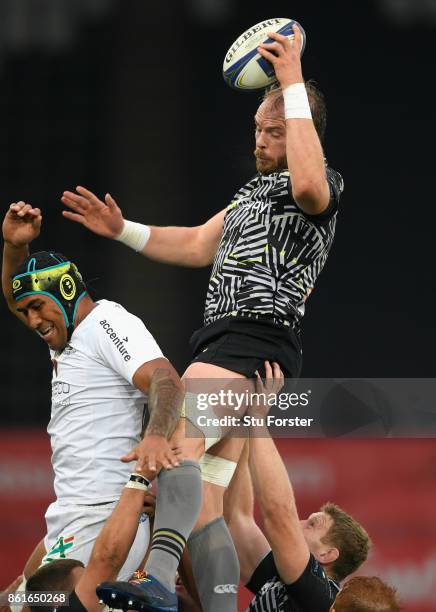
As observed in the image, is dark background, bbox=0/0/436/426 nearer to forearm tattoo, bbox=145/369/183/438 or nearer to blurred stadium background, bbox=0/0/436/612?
blurred stadium background, bbox=0/0/436/612

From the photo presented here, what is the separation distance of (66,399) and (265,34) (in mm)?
1322

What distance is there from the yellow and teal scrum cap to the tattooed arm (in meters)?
0.34

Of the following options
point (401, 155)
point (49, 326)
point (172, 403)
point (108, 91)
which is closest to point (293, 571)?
point (172, 403)

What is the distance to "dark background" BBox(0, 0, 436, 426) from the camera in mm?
6914

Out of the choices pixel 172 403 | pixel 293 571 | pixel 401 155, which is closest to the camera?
pixel 172 403

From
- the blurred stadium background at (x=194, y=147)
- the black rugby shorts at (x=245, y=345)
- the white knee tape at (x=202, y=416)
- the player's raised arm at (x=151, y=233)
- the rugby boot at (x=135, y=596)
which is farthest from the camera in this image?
the blurred stadium background at (x=194, y=147)

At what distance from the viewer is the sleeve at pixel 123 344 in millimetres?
3887

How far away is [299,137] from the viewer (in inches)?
148

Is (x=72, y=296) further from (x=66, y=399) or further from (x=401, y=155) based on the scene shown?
(x=401, y=155)

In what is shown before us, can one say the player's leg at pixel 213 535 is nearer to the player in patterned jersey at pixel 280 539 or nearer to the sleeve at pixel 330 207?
the player in patterned jersey at pixel 280 539

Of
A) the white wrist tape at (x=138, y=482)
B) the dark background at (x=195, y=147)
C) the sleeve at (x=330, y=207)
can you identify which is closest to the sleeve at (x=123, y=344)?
the white wrist tape at (x=138, y=482)

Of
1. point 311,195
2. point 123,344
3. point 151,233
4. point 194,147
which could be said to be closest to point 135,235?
point 151,233

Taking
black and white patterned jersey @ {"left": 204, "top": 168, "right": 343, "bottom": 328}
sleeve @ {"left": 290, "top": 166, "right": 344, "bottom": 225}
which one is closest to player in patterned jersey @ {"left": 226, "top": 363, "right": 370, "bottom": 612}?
black and white patterned jersey @ {"left": 204, "top": 168, "right": 343, "bottom": 328}

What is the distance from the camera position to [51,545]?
13.1ft
